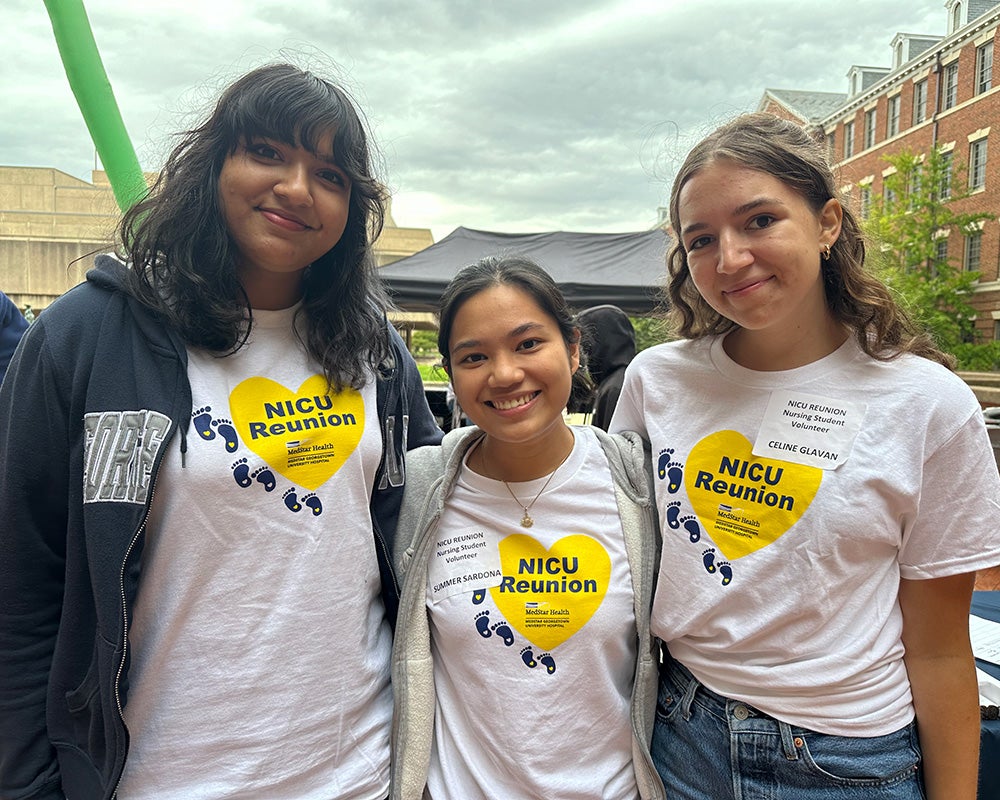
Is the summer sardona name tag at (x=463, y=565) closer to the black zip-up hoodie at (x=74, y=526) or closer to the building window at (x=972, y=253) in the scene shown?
the black zip-up hoodie at (x=74, y=526)

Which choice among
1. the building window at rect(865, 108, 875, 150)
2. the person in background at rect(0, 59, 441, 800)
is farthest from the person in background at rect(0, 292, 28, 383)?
the building window at rect(865, 108, 875, 150)

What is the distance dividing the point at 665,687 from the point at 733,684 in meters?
0.18

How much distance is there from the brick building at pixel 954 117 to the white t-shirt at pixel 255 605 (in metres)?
21.1

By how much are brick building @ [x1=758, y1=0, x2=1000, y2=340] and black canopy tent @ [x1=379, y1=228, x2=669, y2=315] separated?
622 inches

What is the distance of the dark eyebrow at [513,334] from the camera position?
142cm

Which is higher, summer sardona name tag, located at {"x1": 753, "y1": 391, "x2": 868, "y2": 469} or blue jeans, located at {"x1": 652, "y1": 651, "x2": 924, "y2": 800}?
summer sardona name tag, located at {"x1": 753, "y1": 391, "x2": 868, "y2": 469}

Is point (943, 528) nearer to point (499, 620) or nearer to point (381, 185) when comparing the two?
point (499, 620)

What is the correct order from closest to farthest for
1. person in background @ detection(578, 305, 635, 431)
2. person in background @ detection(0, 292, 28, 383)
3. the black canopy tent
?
person in background @ detection(0, 292, 28, 383) → person in background @ detection(578, 305, 635, 431) → the black canopy tent

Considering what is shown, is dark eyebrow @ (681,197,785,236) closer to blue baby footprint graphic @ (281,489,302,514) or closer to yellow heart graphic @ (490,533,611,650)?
yellow heart graphic @ (490,533,611,650)

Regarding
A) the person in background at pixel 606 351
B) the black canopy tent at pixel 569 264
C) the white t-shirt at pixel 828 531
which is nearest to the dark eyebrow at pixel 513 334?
the white t-shirt at pixel 828 531

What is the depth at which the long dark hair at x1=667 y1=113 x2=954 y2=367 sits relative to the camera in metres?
1.24

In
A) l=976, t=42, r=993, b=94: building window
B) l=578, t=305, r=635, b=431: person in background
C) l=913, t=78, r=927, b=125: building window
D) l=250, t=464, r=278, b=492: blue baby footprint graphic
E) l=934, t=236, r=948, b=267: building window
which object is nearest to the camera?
l=250, t=464, r=278, b=492: blue baby footprint graphic

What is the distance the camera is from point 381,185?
4.72 ft

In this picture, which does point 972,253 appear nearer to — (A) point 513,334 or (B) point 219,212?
(A) point 513,334
